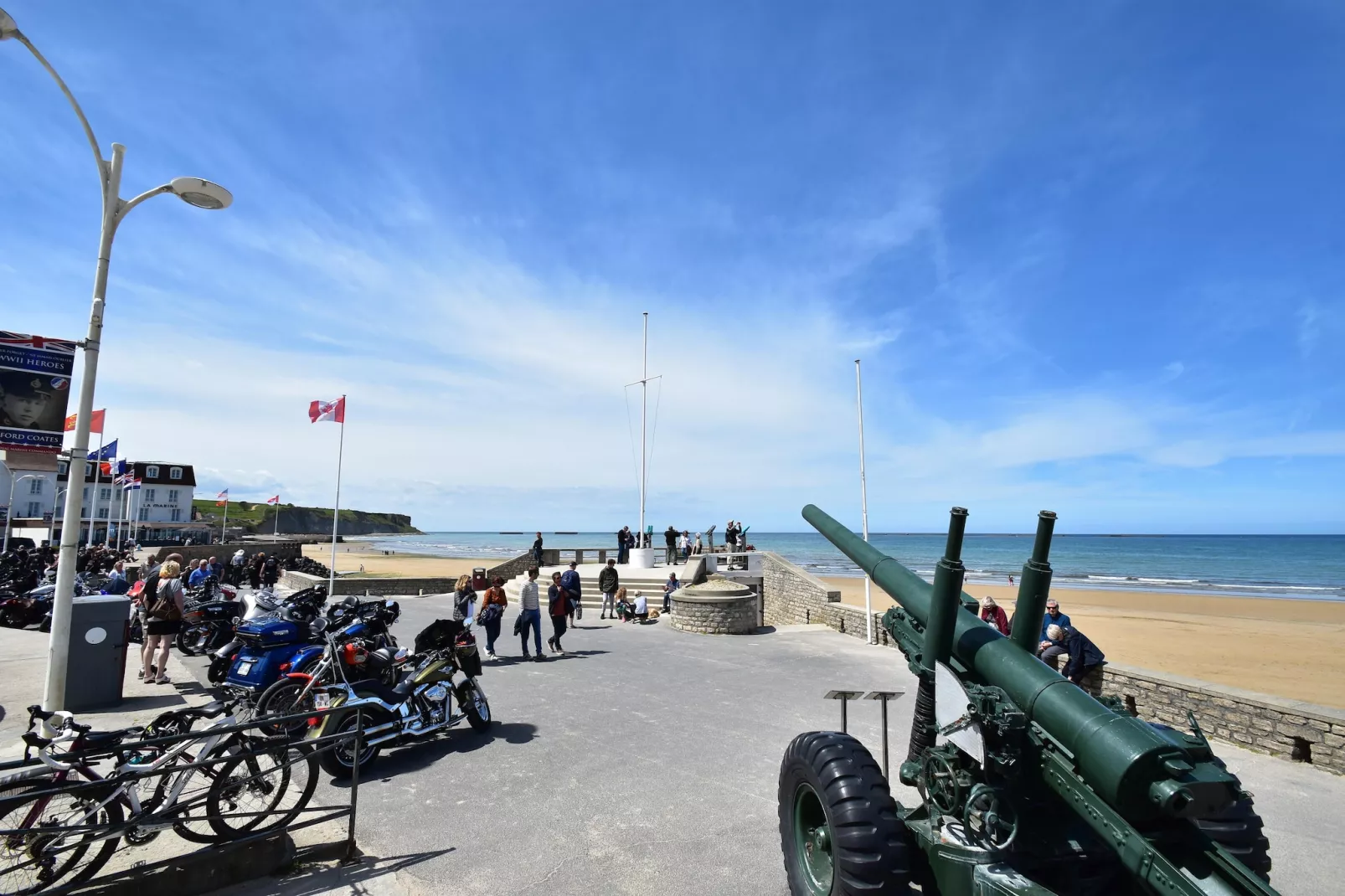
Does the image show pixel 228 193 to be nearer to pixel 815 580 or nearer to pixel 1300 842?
pixel 1300 842

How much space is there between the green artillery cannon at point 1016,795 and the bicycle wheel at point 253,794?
3.20m

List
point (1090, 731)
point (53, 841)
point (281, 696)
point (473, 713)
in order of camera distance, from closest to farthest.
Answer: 1. point (1090, 731)
2. point (53, 841)
3. point (281, 696)
4. point (473, 713)

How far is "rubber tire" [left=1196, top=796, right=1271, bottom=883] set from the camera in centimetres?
329

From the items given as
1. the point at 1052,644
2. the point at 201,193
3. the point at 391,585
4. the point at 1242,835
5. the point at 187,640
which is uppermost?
the point at 201,193

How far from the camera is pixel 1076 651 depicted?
783 centimetres

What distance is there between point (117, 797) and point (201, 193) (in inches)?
228

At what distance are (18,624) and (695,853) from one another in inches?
662

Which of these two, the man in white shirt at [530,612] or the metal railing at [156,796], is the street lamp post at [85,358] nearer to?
the metal railing at [156,796]

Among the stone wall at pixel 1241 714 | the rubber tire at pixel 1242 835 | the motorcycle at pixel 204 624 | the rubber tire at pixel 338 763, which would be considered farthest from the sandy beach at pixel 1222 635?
the motorcycle at pixel 204 624

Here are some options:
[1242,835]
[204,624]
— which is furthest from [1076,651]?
[204,624]

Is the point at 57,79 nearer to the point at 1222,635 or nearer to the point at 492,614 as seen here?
the point at 492,614

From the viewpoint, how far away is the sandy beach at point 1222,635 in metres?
14.6

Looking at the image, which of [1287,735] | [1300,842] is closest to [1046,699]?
[1300,842]

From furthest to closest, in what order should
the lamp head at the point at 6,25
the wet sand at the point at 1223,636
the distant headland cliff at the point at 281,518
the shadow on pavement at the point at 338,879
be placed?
the distant headland cliff at the point at 281,518
the wet sand at the point at 1223,636
the lamp head at the point at 6,25
the shadow on pavement at the point at 338,879
